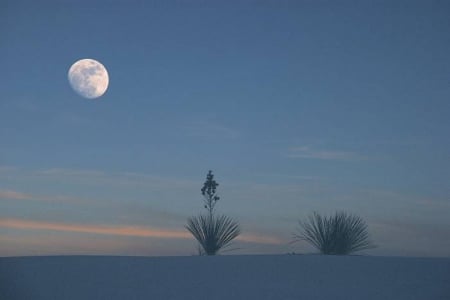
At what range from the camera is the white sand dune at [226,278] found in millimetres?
8312

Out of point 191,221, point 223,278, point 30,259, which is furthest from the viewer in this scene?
point 191,221

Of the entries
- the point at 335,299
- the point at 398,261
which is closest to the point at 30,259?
the point at 335,299

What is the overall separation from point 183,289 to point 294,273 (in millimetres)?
1637

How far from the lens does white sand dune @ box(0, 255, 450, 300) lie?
8.31 meters

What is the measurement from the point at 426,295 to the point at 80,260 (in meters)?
5.01

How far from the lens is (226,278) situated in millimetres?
8898

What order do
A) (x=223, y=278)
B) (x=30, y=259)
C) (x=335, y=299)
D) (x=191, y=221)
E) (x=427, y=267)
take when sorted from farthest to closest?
(x=191, y=221) < (x=30, y=259) < (x=427, y=267) < (x=223, y=278) < (x=335, y=299)

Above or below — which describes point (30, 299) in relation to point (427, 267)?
below

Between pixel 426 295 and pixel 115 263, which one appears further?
pixel 115 263

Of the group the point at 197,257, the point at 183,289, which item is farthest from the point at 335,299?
the point at 197,257

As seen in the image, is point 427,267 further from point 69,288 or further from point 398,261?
point 69,288

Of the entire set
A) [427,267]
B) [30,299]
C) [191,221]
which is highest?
[191,221]

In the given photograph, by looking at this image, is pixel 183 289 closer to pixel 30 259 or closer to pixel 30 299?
pixel 30 299

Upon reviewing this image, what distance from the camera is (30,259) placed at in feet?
33.5
